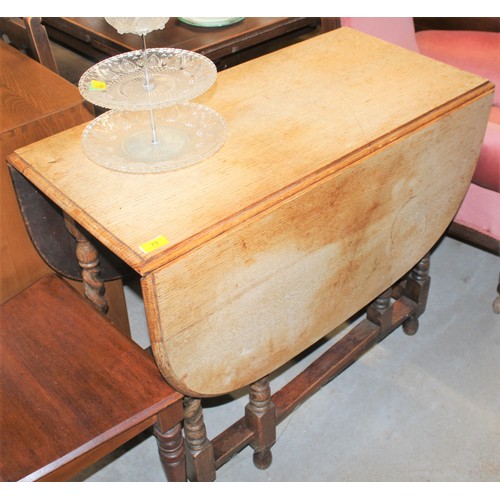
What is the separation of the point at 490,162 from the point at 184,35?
1024mm

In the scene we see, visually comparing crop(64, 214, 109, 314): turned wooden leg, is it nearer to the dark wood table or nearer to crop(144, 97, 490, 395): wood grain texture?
crop(144, 97, 490, 395): wood grain texture

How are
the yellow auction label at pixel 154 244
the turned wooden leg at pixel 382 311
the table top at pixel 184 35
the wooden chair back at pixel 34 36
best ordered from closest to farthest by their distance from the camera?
the yellow auction label at pixel 154 244
the wooden chair back at pixel 34 36
the turned wooden leg at pixel 382 311
the table top at pixel 184 35

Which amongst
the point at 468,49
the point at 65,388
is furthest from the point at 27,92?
the point at 468,49

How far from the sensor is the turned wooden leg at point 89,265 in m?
1.55

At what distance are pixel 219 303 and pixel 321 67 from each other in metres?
0.74

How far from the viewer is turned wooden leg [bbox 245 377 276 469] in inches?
65.4

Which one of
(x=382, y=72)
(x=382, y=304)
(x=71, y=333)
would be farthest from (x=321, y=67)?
(x=71, y=333)

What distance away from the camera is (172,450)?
4.95 ft

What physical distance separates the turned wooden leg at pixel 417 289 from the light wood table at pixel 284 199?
23cm

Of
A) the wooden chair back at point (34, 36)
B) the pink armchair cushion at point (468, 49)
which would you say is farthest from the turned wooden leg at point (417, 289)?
the wooden chair back at point (34, 36)

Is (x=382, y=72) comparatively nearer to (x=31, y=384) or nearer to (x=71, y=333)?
(x=71, y=333)

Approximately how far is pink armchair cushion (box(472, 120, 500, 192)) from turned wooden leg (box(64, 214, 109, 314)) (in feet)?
3.58

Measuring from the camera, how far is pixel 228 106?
1.58 metres

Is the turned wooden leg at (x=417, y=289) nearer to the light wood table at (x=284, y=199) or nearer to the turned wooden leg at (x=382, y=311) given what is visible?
the turned wooden leg at (x=382, y=311)
